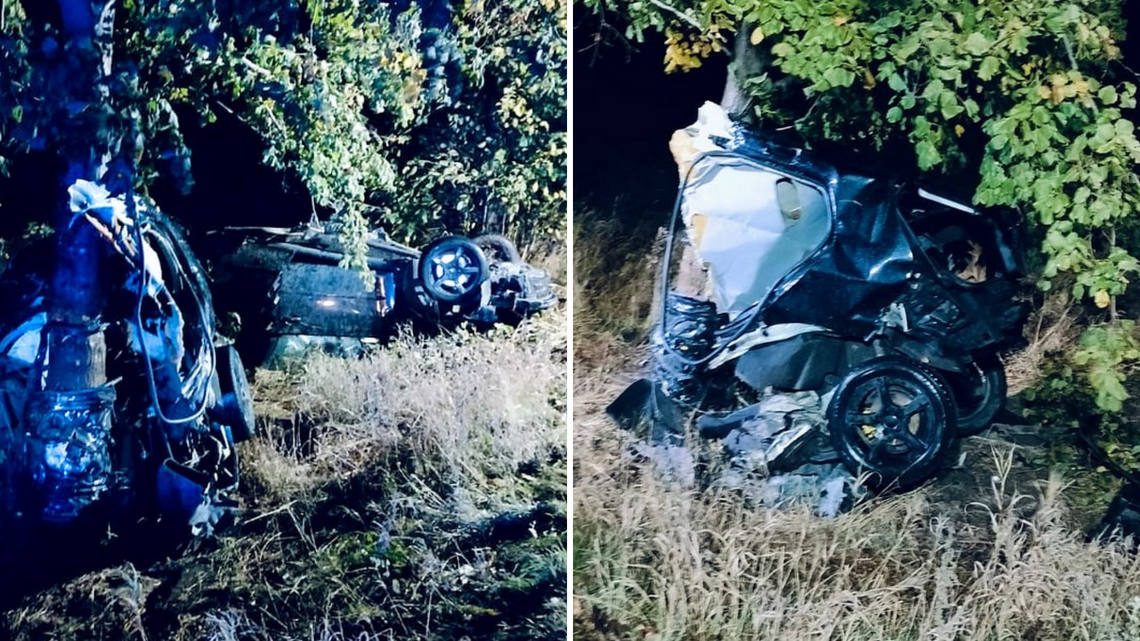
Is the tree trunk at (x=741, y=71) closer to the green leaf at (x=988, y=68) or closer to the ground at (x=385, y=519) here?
the green leaf at (x=988, y=68)

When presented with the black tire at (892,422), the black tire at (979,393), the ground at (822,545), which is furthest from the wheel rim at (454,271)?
the black tire at (979,393)

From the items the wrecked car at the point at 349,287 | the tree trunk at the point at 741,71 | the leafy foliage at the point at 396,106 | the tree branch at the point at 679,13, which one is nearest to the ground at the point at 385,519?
the wrecked car at the point at 349,287

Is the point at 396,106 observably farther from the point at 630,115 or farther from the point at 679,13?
the point at 679,13

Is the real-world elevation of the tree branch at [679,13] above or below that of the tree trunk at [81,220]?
above

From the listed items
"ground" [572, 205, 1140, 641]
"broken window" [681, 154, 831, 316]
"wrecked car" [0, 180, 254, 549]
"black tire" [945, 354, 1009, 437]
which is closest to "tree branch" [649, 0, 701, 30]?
"broken window" [681, 154, 831, 316]

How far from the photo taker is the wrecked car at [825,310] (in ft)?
7.72

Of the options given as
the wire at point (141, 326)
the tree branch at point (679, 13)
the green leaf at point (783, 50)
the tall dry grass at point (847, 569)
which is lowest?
the tall dry grass at point (847, 569)

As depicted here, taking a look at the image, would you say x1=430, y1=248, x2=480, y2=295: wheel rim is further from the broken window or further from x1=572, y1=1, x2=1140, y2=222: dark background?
the broken window

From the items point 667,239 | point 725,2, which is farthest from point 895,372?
point 725,2

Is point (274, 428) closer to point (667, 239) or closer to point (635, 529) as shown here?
point (635, 529)

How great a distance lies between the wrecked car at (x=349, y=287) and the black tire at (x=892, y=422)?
0.77 meters

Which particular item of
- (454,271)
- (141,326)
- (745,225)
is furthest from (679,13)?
(141,326)

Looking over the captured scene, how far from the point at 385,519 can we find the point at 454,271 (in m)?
0.61

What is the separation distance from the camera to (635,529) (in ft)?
7.70
